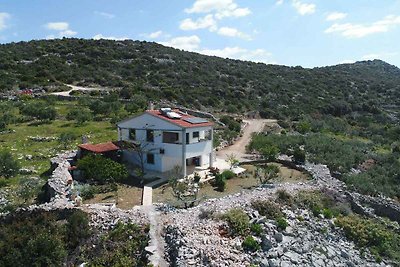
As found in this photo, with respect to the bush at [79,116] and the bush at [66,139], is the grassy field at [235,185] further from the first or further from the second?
the bush at [79,116]

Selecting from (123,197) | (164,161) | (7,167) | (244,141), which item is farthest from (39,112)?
(123,197)

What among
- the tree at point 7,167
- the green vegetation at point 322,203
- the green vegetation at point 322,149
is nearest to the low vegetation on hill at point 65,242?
the tree at point 7,167

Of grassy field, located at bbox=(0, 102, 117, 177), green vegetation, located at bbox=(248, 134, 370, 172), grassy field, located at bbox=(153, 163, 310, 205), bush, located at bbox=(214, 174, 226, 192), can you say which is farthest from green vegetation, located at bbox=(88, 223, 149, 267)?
green vegetation, located at bbox=(248, 134, 370, 172)

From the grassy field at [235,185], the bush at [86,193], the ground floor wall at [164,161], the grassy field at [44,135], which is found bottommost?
the grassy field at [235,185]

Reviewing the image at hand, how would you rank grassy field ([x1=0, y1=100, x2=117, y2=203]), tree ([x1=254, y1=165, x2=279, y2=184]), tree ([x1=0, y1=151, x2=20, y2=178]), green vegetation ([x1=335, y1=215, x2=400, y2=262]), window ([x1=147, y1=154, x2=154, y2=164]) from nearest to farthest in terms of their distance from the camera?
1. green vegetation ([x1=335, y1=215, x2=400, y2=262])
2. tree ([x1=0, y1=151, x2=20, y2=178])
3. grassy field ([x1=0, y1=100, x2=117, y2=203])
4. tree ([x1=254, y1=165, x2=279, y2=184])
5. window ([x1=147, y1=154, x2=154, y2=164])

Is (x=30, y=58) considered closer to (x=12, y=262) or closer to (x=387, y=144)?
(x=387, y=144)

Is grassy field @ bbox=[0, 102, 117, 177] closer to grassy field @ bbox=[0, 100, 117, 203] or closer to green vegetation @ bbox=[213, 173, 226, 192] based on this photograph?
grassy field @ bbox=[0, 100, 117, 203]

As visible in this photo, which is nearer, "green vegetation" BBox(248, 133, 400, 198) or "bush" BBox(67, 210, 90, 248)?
"bush" BBox(67, 210, 90, 248)
